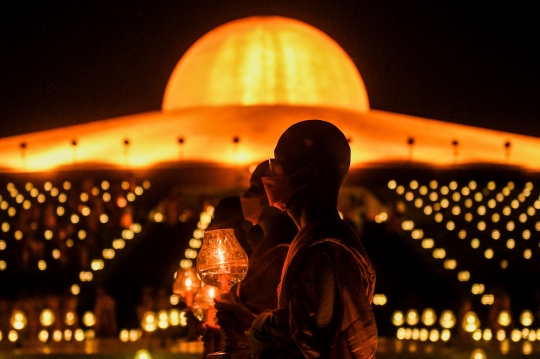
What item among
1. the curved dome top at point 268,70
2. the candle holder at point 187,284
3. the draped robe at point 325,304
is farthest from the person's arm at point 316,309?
the curved dome top at point 268,70

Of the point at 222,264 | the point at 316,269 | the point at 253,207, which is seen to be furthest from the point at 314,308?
the point at 253,207

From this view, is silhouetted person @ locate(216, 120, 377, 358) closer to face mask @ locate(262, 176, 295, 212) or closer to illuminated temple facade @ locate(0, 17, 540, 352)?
face mask @ locate(262, 176, 295, 212)

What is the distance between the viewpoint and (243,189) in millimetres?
16422

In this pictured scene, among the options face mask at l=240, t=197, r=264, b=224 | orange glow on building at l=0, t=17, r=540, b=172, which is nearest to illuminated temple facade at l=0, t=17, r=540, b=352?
orange glow on building at l=0, t=17, r=540, b=172

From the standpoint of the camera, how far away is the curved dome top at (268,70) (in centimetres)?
1928

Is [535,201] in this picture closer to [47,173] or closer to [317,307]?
[47,173]

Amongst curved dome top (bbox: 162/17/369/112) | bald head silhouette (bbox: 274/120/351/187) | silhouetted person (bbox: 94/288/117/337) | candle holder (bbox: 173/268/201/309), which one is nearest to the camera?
bald head silhouette (bbox: 274/120/351/187)

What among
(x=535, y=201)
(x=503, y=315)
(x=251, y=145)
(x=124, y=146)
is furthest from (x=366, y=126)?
(x=503, y=315)

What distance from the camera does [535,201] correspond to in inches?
646

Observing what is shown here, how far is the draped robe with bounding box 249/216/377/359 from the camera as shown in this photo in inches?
99.3

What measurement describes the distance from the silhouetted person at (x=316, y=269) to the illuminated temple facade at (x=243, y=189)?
32.0 feet

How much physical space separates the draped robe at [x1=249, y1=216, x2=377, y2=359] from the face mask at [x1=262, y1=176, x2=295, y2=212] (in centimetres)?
21

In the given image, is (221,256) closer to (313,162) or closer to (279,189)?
(279,189)

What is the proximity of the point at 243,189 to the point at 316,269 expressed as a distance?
13.9 metres
